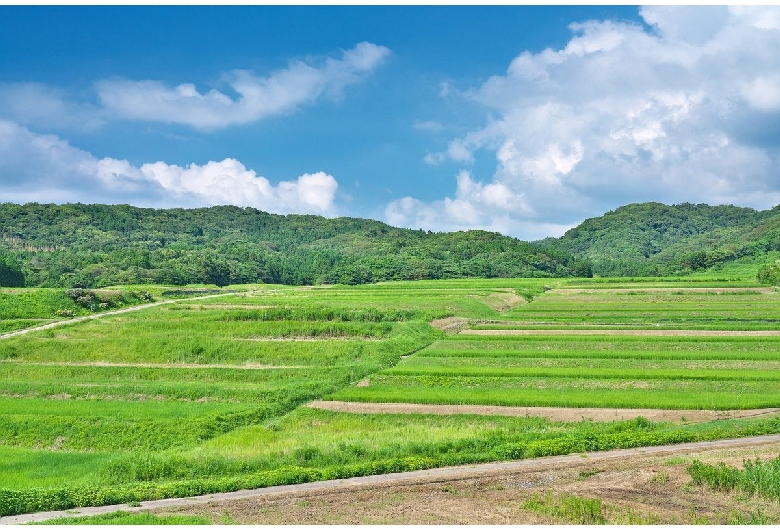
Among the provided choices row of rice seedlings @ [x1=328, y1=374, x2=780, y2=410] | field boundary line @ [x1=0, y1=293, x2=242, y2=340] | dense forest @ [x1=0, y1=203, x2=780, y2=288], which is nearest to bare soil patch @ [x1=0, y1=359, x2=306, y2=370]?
field boundary line @ [x1=0, y1=293, x2=242, y2=340]

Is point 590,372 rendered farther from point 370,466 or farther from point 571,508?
point 571,508

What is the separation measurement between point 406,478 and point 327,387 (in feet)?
50.2

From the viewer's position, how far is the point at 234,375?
41.5 metres

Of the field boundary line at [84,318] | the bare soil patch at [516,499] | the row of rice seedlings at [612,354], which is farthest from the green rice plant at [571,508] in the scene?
the field boundary line at [84,318]

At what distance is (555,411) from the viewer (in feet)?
101

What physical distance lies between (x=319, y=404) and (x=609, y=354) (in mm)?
18286

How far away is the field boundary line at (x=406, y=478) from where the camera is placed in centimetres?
1992

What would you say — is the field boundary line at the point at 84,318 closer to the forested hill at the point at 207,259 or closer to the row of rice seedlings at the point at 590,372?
the row of rice seedlings at the point at 590,372

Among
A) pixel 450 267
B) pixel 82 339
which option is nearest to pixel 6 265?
pixel 82 339

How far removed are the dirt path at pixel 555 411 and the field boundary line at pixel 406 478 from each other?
3.36 meters

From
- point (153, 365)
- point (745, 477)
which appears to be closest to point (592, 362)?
point (745, 477)

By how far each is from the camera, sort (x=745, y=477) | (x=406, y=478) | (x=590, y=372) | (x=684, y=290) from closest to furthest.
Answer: (x=745, y=477) → (x=406, y=478) → (x=590, y=372) → (x=684, y=290)

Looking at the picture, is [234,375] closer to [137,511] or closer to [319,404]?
[319,404]

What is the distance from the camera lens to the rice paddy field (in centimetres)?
2425
